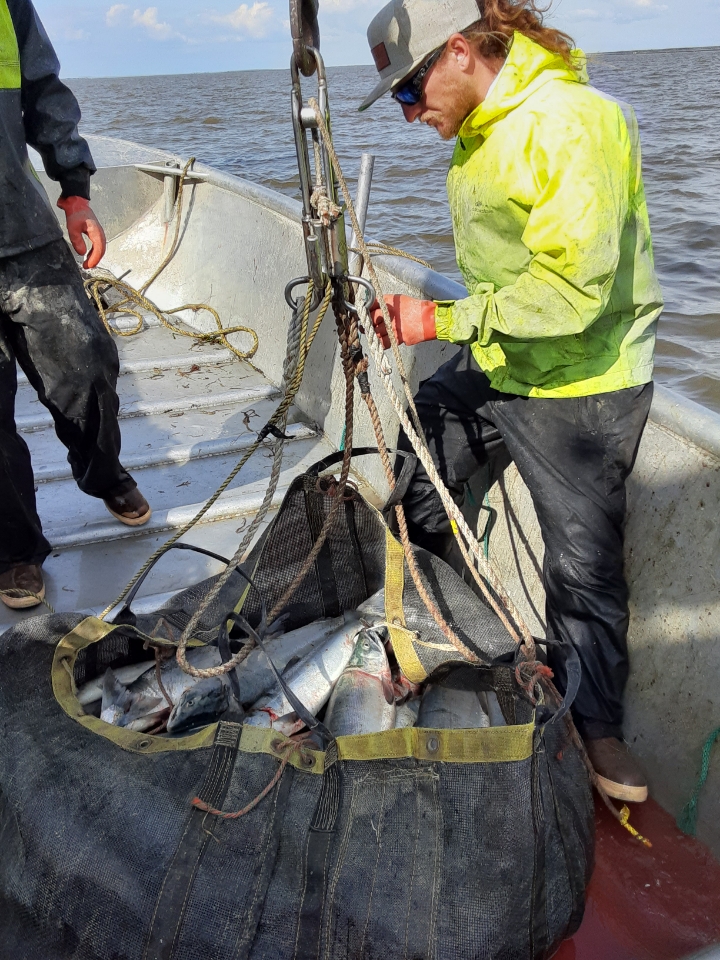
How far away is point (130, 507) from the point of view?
3475mm

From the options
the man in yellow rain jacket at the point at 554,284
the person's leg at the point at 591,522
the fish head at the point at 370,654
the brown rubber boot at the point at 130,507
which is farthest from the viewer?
the brown rubber boot at the point at 130,507

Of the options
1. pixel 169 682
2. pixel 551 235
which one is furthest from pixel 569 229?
pixel 169 682

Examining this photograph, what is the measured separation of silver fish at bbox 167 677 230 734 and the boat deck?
0.92 m

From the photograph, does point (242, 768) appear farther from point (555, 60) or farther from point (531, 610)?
point (555, 60)

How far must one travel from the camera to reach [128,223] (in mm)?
6418

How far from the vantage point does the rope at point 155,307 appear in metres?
5.26

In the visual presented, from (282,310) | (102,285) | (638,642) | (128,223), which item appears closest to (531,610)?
(638,642)

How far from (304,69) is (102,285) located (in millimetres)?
4926

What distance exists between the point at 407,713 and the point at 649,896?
0.83m

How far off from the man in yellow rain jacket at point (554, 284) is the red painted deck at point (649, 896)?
147 millimetres

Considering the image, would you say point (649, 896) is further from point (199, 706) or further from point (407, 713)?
point (199, 706)

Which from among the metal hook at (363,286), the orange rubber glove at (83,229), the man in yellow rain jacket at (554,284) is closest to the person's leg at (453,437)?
the man in yellow rain jacket at (554,284)

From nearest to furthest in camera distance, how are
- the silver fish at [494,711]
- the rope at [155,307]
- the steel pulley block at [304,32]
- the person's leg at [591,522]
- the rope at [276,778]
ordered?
the steel pulley block at [304,32] < the rope at [276,778] < the silver fish at [494,711] < the person's leg at [591,522] < the rope at [155,307]

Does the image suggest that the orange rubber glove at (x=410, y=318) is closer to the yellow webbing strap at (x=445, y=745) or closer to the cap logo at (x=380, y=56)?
the cap logo at (x=380, y=56)
